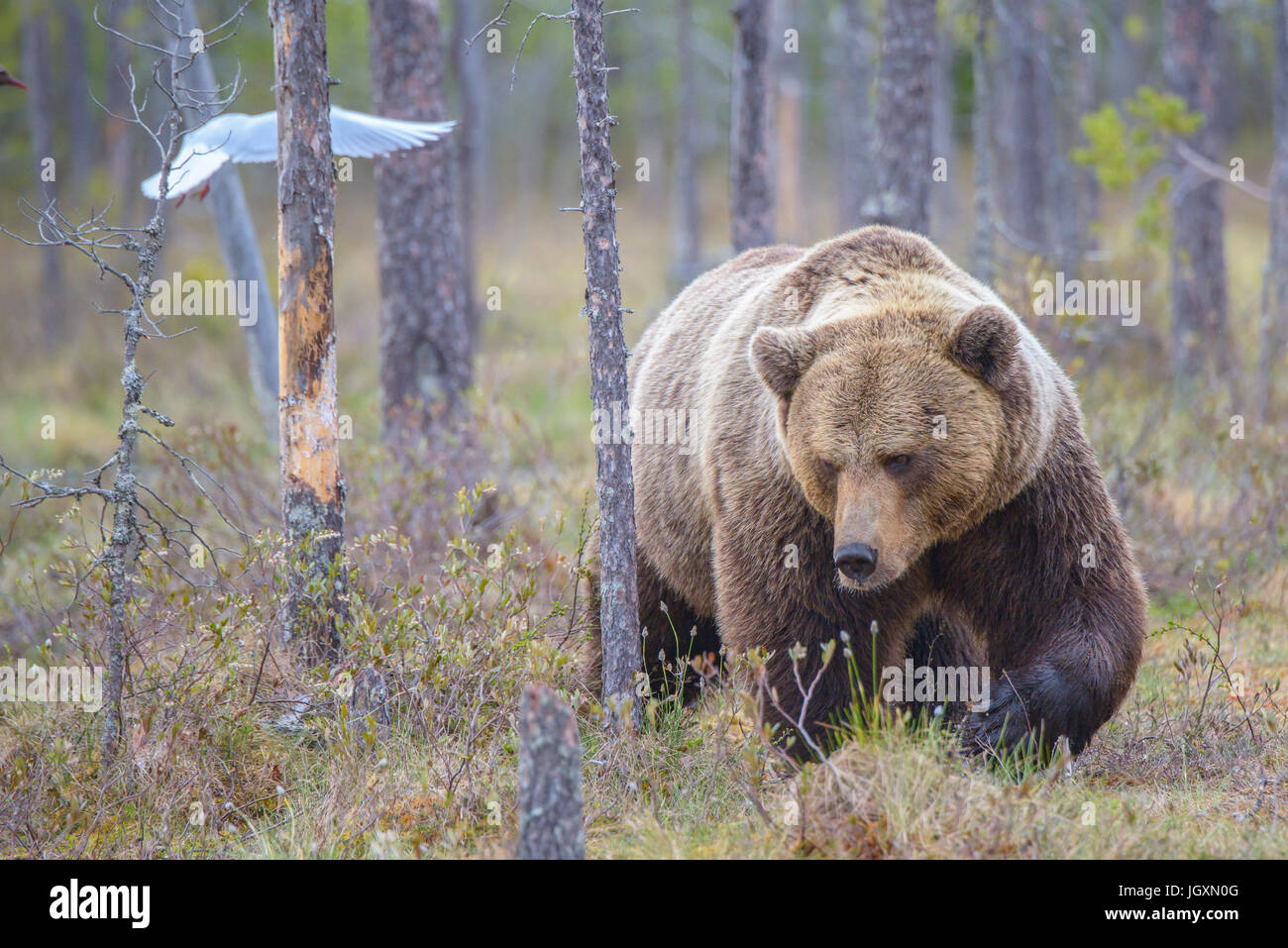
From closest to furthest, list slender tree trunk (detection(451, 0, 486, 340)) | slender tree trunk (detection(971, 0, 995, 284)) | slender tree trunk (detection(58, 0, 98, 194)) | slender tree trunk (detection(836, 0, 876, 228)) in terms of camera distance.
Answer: slender tree trunk (detection(971, 0, 995, 284)), slender tree trunk (detection(451, 0, 486, 340)), slender tree trunk (detection(836, 0, 876, 228)), slender tree trunk (detection(58, 0, 98, 194))

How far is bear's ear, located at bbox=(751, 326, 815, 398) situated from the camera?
4.11 metres

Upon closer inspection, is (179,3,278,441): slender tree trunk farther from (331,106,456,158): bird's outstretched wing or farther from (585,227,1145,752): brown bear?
(585,227,1145,752): brown bear

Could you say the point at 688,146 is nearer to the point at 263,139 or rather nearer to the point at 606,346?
the point at 263,139

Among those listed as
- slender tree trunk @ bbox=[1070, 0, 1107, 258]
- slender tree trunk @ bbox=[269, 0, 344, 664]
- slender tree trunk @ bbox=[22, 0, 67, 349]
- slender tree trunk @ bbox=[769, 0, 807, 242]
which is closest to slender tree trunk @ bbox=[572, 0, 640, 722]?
slender tree trunk @ bbox=[269, 0, 344, 664]

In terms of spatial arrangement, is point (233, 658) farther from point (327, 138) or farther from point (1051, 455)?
point (1051, 455)

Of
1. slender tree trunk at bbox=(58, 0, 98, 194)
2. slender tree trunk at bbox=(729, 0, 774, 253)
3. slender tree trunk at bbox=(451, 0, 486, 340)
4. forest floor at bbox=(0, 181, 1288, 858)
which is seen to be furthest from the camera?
slender tree trunk at bbox=(58, 0, 98, 194)

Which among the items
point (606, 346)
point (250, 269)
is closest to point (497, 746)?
point (606, 346)

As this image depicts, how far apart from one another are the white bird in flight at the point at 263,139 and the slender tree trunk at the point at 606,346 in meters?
1.64

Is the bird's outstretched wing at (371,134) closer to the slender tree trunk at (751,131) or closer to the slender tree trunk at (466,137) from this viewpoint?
the slender tree trunk at (751,131)

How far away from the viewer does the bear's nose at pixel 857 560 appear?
3.71 metres

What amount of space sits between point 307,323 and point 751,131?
5.34 metres

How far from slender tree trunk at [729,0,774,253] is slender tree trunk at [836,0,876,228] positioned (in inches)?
301

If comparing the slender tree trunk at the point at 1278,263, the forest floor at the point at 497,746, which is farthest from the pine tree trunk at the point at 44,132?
the slender tree trunk at the point at 1278,263
